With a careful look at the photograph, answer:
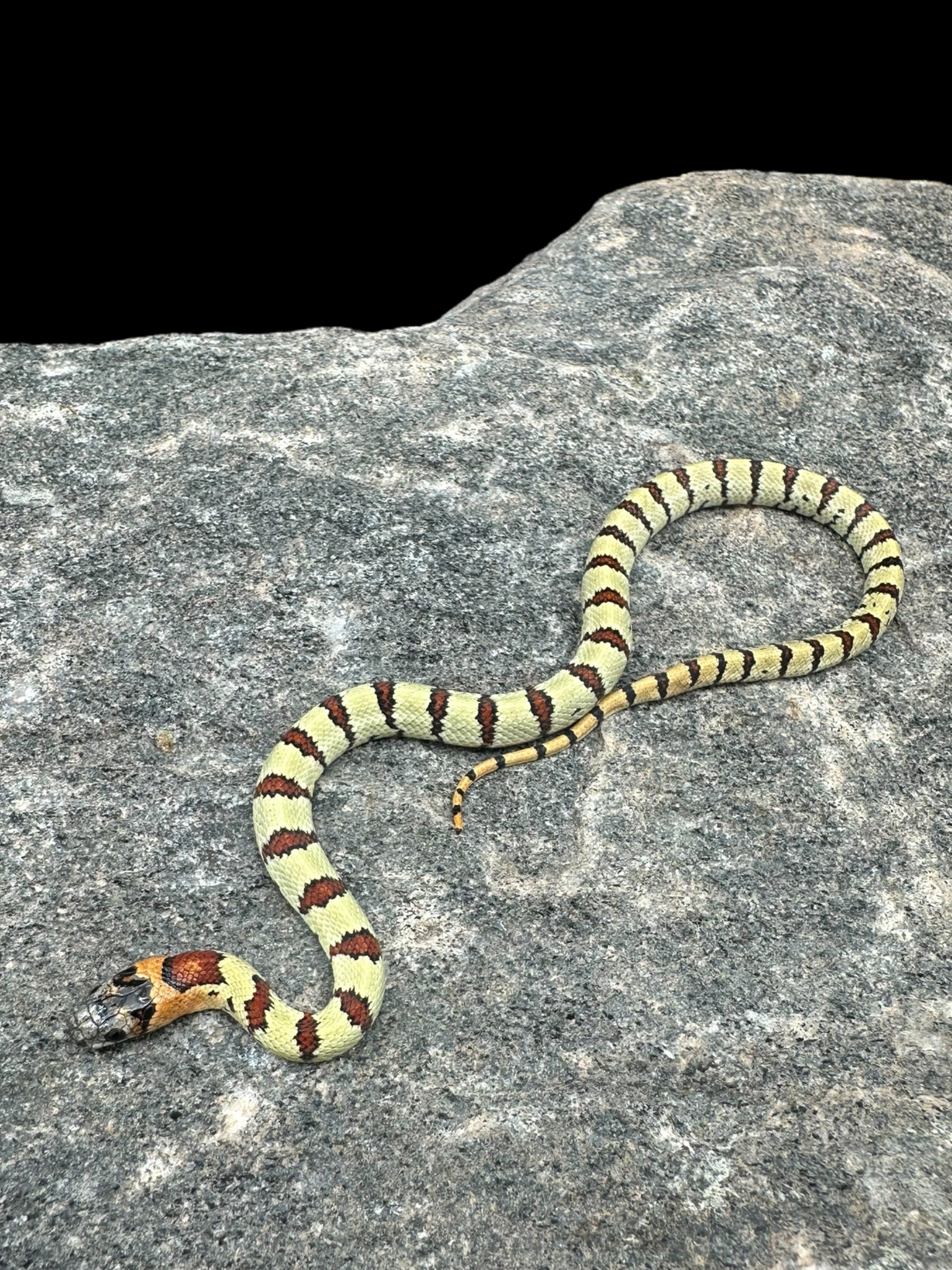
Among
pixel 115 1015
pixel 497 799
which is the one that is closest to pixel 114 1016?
pixel 115 1015

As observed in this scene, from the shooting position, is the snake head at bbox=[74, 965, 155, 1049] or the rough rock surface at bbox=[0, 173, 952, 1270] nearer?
the rough rock surface at bbox=[0, 173, 952, 1270]

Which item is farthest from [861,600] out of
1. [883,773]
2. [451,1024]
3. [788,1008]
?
[451,1024]

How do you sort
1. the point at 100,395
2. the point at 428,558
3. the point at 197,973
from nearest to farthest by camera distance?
the point at 197,973 < the point at 428,558 < the point at 100,395

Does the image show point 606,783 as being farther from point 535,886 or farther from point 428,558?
point 428,558

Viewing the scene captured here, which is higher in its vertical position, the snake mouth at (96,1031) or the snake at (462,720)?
the snake at (462,720)

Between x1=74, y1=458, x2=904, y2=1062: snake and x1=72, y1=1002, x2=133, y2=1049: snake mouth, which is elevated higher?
x1=74, y1=458, x2=904, y2=1062: snake
